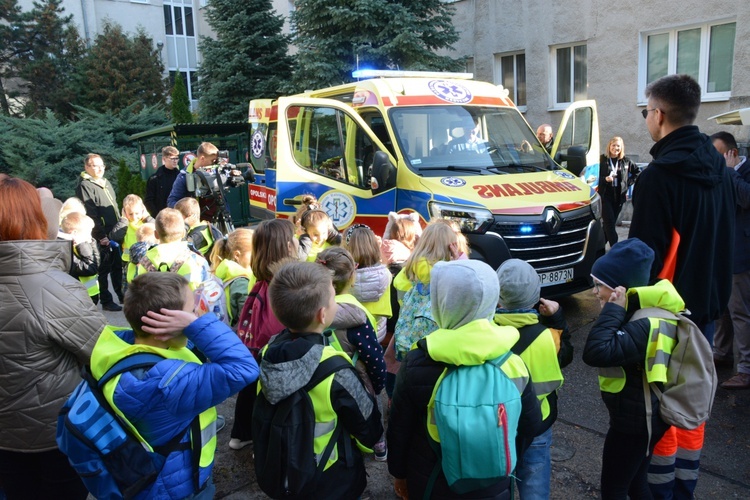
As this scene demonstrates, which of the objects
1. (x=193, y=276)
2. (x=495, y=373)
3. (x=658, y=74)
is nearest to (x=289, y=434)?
(x=495, y=373)

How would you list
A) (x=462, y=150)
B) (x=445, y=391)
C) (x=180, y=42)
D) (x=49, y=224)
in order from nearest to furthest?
1. (x=445, y=391)
2. (x=49, y=224)
3. (x=462, y=150)
4. (x=180, y=42)

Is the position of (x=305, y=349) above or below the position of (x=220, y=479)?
Result: above

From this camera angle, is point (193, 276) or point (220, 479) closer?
point (220, 479)

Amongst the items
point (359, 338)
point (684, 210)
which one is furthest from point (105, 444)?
point (684, 210)

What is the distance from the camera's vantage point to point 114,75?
22141 millimetres

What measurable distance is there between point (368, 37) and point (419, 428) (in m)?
11.8

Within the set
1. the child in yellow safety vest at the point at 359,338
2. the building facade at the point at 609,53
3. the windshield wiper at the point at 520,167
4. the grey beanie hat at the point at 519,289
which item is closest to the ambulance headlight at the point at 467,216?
the windshield wiper at the point at 520,167

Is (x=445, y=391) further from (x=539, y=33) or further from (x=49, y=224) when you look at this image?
(x=539, y=33)

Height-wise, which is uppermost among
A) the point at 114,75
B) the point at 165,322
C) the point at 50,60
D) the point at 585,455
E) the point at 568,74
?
the point at 50,60

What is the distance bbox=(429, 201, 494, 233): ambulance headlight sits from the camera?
5355 millimetres

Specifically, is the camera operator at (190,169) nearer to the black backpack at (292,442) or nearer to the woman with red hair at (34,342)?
the woman with red hair at (34,342)

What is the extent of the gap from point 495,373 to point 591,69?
12.5 metres

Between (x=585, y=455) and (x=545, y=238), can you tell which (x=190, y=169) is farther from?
(x=585, y=455)

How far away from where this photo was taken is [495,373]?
2.02 m
